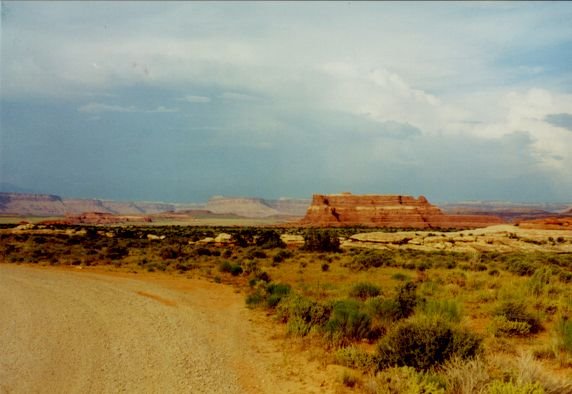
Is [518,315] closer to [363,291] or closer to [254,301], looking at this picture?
[363,291]

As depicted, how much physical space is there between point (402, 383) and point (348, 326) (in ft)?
11.5

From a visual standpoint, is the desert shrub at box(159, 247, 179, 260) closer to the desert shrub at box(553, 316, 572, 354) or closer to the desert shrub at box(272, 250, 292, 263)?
the desert shrub at box(272, 250, 292, 263)

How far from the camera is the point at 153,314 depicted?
11.9 meters

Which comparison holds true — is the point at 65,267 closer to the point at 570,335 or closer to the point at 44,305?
the point at 44,305

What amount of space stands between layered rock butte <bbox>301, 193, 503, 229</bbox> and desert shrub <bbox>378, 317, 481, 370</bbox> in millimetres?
115179

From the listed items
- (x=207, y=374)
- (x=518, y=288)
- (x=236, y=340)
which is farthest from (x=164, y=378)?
(x=518, y=288)

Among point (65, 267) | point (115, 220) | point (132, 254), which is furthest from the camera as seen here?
point (115, 220)

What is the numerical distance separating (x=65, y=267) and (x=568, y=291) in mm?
23092

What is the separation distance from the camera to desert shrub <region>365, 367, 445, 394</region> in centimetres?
600

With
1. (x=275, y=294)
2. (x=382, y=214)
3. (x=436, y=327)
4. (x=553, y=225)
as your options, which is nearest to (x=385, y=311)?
(x=436, y=327)

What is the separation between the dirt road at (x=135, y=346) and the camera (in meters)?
7.11

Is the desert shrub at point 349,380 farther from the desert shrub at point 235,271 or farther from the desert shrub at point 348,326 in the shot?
the desert shrub at point 235,271

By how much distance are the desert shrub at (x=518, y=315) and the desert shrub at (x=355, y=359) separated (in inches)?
182

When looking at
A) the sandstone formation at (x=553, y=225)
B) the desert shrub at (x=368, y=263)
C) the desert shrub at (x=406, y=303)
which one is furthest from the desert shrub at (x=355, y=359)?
the sandstone formation at (x=553, y=225)
